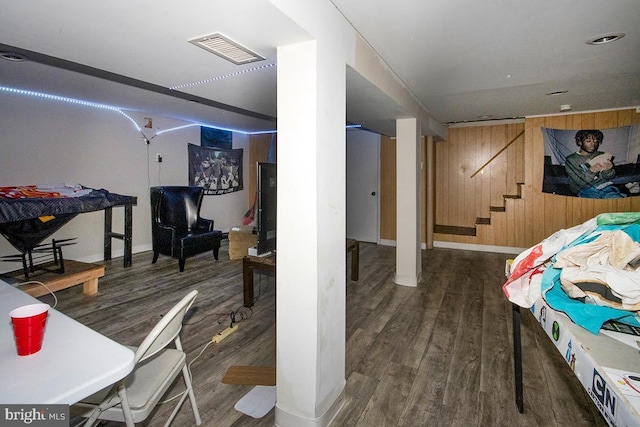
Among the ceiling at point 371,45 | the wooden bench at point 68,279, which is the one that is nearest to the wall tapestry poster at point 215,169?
the ceiling at point 371,45

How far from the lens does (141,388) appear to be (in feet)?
4.13

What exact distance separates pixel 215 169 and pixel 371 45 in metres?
4.98

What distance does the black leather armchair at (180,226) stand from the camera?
439 centimetres

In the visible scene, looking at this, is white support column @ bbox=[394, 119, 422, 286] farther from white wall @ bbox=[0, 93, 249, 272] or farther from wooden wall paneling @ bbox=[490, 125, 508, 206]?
white wall @ bbox=[0, 93, 249, 272]

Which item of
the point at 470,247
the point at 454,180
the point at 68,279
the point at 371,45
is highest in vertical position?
the point at 371,45

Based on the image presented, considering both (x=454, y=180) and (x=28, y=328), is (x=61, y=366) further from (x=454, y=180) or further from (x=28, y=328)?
(x=454, y=180)

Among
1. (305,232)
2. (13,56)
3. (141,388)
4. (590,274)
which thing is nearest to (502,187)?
(590,274)

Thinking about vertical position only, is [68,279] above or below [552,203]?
below

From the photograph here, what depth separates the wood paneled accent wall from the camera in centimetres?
493

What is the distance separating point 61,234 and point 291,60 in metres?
4.56

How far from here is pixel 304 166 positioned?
61.6 inches

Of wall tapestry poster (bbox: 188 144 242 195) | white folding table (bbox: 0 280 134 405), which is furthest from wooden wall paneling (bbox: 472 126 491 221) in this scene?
white folding table (bbox: 0 280 134 405)

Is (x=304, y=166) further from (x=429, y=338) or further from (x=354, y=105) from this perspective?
(x=429, y=338)

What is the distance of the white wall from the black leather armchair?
703 mm
